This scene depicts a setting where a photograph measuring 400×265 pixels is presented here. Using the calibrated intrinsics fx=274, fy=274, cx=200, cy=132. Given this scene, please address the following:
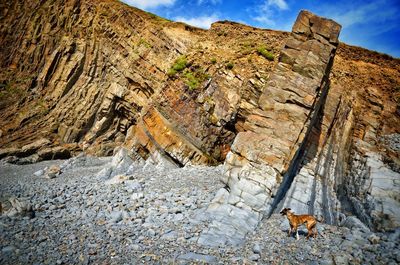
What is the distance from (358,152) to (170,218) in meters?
10.1

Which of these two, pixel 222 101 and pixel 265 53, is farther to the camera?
pixel 222 101

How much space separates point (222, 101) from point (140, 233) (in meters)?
11.2

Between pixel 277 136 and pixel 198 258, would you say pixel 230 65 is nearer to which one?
pixel 277 136

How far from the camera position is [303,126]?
1244 cm

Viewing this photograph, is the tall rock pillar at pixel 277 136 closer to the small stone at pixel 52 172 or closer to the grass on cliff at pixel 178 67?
the grass on cliff at pixel 178 67

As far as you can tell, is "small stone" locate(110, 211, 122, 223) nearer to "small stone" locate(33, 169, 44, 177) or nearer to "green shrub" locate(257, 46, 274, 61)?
"small stone" locate(33, 169, 44, 177)

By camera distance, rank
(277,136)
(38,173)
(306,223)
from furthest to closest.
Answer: (38,173) < (277,136) < (306,223)

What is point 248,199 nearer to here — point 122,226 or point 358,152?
point 122,226

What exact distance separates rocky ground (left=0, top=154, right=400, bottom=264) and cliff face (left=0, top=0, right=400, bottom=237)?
115cm

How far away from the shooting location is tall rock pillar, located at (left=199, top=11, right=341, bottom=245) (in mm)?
10312

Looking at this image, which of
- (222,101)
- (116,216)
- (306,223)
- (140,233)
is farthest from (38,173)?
(306,223)

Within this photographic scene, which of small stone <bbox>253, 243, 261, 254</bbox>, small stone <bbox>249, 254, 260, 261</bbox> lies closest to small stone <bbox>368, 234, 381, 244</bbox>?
small stone <bbox>253, 243, 261, 254</bbox>

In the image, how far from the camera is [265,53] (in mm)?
17594

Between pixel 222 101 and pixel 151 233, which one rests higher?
pixel 222 101
